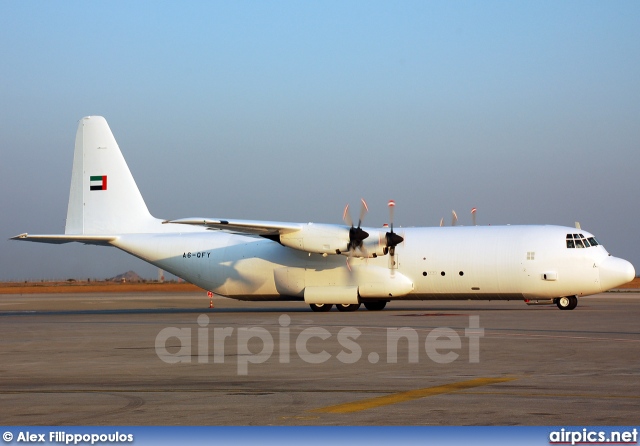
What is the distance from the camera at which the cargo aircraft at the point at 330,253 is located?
3678cm

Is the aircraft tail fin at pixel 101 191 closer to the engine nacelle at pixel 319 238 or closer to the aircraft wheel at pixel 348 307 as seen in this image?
the engine nacelle at pixel 319 238

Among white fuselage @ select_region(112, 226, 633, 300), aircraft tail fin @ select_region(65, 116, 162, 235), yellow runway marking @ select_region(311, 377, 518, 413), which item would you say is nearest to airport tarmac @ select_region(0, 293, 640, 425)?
yellow runway marking @ select_region(311, 377, 518, 413)

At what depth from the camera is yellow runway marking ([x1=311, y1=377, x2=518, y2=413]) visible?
35.4ft

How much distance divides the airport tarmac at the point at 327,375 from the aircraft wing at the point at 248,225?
8242 mm

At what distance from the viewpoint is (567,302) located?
1492 inches

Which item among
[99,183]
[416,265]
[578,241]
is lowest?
[416,265]

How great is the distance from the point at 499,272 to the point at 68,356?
22.4 metres

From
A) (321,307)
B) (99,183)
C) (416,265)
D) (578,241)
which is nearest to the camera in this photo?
(578,241)

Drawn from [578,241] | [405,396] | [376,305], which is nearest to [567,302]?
[578,241]

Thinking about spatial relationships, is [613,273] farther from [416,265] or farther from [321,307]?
[321,307]

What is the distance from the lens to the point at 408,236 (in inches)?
1542

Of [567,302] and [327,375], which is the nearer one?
[327,375]

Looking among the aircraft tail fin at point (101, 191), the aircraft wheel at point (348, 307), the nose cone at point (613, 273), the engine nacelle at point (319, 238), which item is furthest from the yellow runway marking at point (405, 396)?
the aircraft tail fin at point (101, 191)

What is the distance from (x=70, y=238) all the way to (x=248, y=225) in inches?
372
